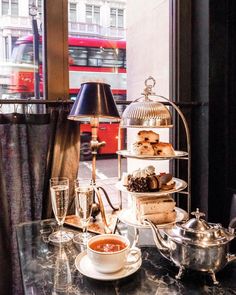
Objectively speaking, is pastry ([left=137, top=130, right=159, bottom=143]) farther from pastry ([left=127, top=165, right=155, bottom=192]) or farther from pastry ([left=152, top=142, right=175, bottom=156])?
pastry ([left=127, top=165, right=155, bottom=192])

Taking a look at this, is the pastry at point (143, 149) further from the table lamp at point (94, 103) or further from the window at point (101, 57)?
the window at point (101, 57)

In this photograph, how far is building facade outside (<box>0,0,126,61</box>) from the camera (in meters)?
1.79

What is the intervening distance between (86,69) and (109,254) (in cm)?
144

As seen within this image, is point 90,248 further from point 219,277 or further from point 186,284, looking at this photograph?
point 219,277

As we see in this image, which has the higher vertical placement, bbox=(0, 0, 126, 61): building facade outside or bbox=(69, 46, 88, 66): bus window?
bbox=(0, 0, 126, 61): building facade outside

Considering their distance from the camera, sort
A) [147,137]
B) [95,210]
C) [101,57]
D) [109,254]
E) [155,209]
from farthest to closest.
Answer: [101,57] → [95,210] → [147,137] → [155,209] → [109,254]

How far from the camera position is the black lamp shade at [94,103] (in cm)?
140

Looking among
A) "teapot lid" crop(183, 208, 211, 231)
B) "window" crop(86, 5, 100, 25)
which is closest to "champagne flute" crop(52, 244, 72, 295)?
"teapot lid" crop(183, 208, 211, 231)

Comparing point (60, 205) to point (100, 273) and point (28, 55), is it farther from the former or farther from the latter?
point (28, 55)

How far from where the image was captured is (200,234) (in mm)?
941

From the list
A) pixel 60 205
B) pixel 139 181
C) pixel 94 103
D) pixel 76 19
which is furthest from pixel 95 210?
pixel 76 19

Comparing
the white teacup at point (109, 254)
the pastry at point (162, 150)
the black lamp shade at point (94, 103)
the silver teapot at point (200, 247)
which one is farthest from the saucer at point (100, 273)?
the black lamp shade at point (94, 103)

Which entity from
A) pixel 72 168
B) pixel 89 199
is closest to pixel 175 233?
pixel 89 199

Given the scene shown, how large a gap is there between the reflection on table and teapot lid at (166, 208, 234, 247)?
114 millimetres
